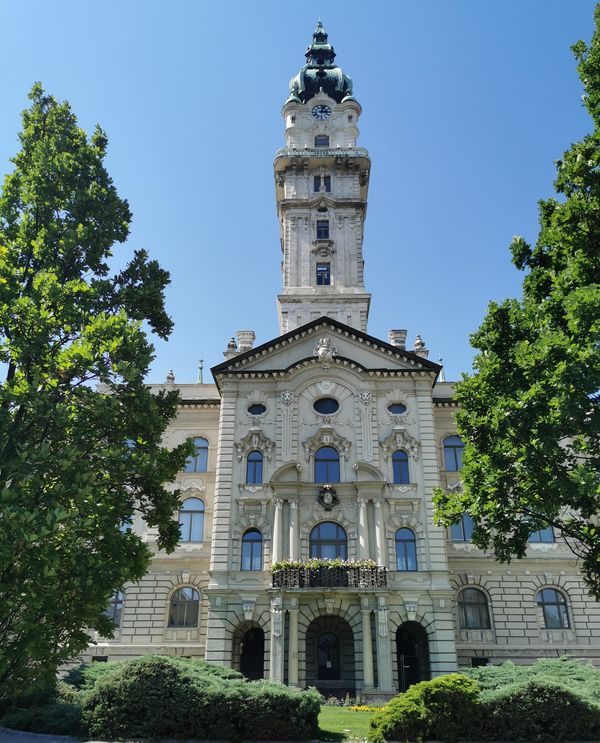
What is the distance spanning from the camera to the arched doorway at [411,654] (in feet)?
103

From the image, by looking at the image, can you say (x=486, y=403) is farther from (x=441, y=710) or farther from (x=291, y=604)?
(x=291, y=604)

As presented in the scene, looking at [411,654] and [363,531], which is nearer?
[363,531]

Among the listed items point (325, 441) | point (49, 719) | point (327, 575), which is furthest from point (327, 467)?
point (49, 719)

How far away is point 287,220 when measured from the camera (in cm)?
4722

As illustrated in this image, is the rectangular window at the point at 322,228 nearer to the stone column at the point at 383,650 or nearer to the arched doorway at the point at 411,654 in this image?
the stone column at the point at 383,650

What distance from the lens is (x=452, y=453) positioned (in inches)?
1479

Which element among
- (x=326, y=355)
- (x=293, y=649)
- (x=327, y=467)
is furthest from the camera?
(x=326, y=355)

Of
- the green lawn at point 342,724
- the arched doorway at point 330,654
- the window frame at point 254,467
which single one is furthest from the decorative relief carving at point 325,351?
the green lawn at point 342,724

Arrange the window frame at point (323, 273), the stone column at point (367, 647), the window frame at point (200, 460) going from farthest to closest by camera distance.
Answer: the window frame at point (323, 273), the window frame at point (200, 460), the stone column at point (367, 647)

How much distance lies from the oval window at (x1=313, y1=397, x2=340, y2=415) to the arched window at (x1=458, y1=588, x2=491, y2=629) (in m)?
11.8

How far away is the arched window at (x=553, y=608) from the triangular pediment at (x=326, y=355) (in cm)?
1302

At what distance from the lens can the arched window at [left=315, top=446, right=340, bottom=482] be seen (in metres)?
34.0

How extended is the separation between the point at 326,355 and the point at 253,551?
1118 centimetres

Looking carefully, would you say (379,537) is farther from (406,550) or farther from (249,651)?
(249,651)
